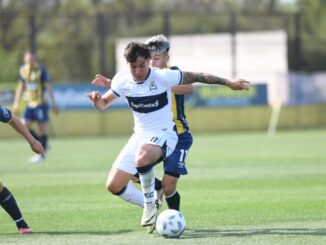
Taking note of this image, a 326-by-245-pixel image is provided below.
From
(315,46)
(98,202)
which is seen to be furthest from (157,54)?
(315,46)

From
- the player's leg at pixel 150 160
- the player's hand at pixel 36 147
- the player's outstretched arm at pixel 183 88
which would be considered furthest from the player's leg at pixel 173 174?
the player's hand at pixel 36 147

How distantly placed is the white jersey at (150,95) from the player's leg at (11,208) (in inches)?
63.9

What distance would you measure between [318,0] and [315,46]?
15.5 m

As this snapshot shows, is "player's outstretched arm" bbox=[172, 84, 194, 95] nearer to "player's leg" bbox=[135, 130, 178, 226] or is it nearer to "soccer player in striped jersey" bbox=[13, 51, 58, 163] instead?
"player's leg" bbox=[135, 130, 178, 226]

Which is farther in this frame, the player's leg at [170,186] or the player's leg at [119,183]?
the player's leg at [170,186]

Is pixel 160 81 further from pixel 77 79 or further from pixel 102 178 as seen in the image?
pixel 77 79

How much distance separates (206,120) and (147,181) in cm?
2547

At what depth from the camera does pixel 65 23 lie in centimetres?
4209

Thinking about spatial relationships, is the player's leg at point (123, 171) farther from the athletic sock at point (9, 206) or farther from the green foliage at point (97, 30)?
the green foliage at point (97, 30)

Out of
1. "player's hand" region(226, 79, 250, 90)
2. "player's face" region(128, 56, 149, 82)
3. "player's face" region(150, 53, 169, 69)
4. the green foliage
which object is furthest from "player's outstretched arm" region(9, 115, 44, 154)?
the green foliage

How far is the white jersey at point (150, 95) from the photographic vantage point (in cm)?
941

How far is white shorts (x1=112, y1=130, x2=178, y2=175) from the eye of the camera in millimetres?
9539

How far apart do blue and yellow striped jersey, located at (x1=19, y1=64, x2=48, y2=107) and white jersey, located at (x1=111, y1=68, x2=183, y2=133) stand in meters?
11.7

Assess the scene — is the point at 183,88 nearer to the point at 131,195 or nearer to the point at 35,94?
the point at 131,195
